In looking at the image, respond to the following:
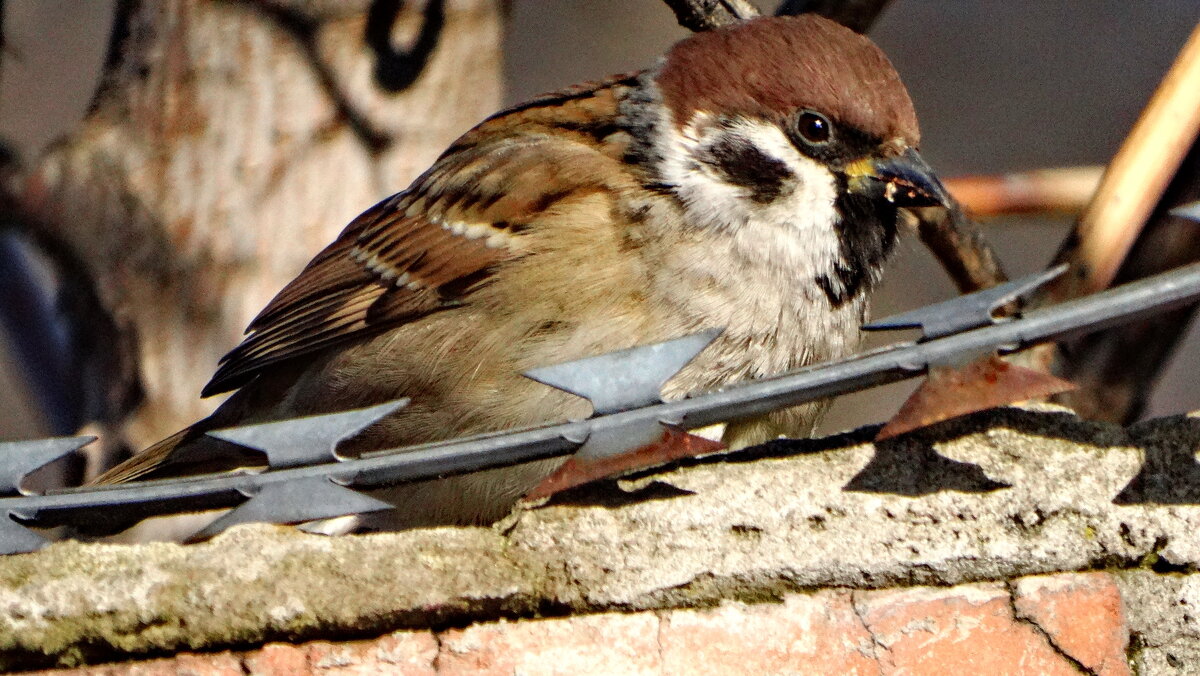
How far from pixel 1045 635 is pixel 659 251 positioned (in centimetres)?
99

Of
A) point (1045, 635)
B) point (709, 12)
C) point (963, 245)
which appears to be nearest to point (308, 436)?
point (1045, 635)

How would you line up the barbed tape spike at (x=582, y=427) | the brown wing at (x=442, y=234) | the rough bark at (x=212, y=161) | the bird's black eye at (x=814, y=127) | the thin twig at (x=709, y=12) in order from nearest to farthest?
the barbed tape spike at (x=582, y=427) < the bird's black eye at (x=814, y=127) < the brown wing at (x=442, y=234) < the thin twig at (x=709, y=12) < the rough bark at (x=212, y=161)

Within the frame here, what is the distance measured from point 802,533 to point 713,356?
75cm

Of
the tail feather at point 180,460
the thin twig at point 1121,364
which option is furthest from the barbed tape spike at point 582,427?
the thin twig at point 1121,364

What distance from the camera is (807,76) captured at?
90.5 inches

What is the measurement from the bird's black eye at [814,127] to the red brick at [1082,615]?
103 cm

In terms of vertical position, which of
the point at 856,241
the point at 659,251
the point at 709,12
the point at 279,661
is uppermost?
the point at 709,12

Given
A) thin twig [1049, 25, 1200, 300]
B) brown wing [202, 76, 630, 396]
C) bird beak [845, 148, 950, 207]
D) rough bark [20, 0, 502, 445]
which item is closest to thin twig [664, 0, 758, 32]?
brown wing [202, 76, 630, 396]

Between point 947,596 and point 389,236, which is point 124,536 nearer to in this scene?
point 389,236

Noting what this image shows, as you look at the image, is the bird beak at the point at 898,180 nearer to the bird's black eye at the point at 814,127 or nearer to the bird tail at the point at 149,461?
the bird's black eye at the point at 814,127

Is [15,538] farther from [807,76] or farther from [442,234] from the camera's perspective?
[807,76]

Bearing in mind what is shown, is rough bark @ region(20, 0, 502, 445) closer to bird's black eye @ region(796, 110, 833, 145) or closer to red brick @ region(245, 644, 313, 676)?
bird's black eye @ region(796, 110, 833, 145)

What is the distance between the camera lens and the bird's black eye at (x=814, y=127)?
7.53 ft

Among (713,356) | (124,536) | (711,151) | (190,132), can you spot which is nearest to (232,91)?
(190,132)
